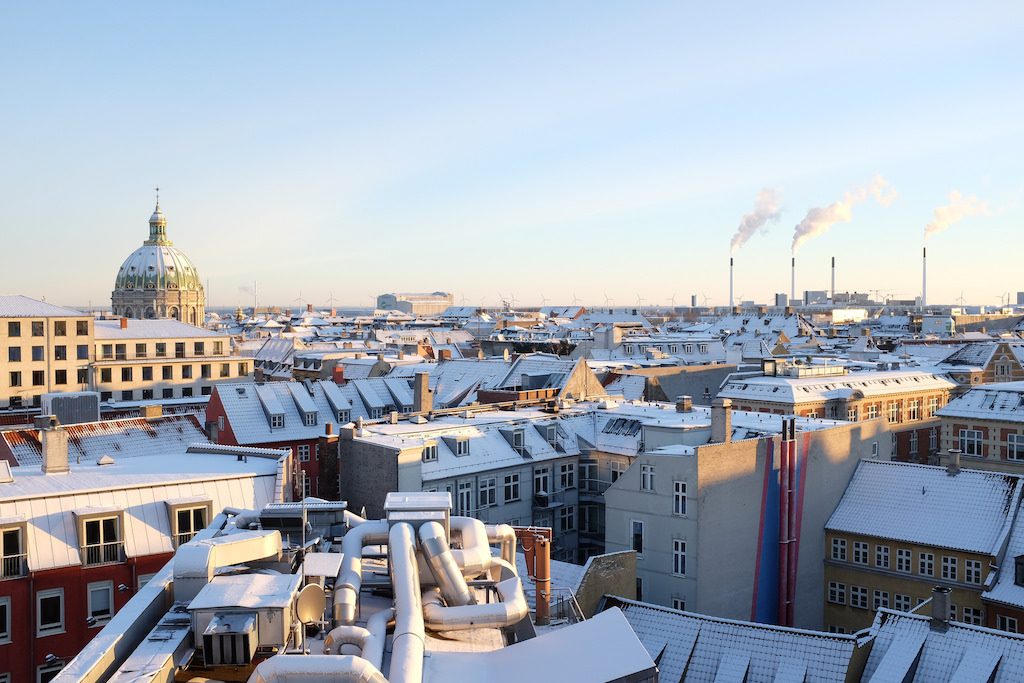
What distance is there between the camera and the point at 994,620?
38.1 metres

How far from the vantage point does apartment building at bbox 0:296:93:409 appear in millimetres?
87688

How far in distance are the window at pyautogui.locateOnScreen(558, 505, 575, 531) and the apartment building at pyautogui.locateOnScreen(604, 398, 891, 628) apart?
569 cm

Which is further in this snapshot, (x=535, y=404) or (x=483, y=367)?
(x=483, y=367)

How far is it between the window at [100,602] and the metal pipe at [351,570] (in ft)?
45.5

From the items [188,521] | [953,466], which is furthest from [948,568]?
[188,521]

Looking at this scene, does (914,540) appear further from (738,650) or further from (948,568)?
(738,650)

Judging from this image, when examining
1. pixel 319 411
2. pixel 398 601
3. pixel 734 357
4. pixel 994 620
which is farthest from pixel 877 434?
pixel 734 357

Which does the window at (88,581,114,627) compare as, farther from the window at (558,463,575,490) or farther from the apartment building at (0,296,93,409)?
the apartment building at (0,296,93,409)

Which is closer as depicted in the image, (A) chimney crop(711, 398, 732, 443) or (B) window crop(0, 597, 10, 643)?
(B) window crop(0, 597, 10, 643)

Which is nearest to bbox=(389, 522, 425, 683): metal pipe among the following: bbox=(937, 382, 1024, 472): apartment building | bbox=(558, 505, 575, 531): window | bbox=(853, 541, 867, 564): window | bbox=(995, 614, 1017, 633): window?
bbox=(995, 614, 1017, 633): window

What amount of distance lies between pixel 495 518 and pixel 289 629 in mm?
30852

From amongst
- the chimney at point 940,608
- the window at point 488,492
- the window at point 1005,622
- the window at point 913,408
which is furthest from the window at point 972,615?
the window at point 913,408

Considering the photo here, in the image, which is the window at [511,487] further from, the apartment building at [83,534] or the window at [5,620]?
the window at [5,620]

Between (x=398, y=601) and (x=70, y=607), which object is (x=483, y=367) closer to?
(x=70, y=607)
